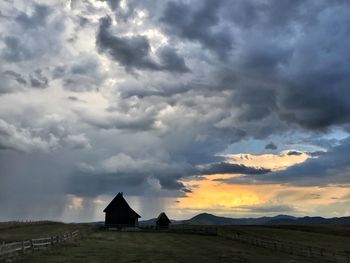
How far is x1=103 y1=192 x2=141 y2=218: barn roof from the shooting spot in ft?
414

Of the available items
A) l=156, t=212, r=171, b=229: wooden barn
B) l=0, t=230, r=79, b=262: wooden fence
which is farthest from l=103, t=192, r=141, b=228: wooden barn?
l=0, t=230, r=79, b=262: wooden fence

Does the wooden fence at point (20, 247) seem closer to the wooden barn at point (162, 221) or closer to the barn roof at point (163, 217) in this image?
the wooden barn at point (162, 221)

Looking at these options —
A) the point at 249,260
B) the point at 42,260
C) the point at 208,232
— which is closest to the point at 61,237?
the point at 42,260

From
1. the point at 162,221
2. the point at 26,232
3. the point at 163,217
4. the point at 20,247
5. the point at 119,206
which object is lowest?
the point at 20,247

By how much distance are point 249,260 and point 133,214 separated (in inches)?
3472

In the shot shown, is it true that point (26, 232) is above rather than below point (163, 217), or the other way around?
below

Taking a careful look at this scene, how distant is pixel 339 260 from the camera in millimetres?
46188

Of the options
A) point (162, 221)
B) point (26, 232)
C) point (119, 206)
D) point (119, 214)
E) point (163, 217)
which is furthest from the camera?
point (163, 217)

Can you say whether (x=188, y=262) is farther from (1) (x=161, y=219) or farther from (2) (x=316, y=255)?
(1) (x=161, y=219)

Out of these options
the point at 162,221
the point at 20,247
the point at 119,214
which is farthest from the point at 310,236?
the point at 20,247

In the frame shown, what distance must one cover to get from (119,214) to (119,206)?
84.4 inches

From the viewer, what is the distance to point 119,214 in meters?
126

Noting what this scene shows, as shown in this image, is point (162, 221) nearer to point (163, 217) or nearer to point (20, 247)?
point (163, 217)

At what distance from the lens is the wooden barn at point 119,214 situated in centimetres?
12549
